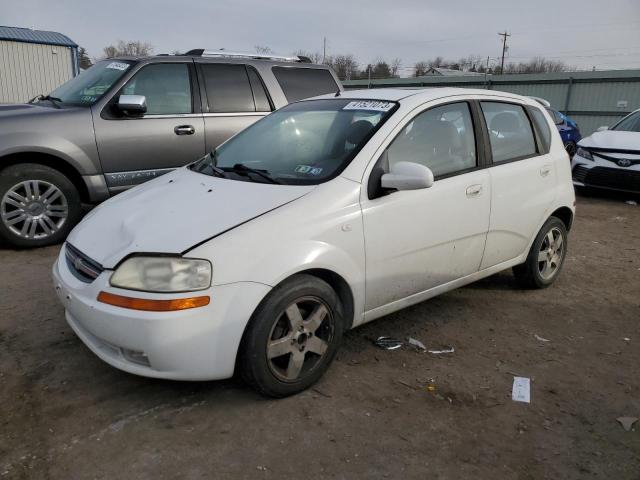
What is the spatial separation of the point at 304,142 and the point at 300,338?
1366 mm

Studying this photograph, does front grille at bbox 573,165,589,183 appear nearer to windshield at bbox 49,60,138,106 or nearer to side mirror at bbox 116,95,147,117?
side mirror at bbox 116,95,147,117

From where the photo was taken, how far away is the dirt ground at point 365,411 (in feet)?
7.76

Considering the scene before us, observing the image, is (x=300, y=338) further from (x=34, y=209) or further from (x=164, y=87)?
(x=164, y=87)

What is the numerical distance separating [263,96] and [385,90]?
2.76 metres

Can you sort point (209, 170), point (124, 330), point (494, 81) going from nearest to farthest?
point (124, 330), point (209, 170), point (494, 81)

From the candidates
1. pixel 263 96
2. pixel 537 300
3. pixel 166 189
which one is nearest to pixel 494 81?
pixel 263 96

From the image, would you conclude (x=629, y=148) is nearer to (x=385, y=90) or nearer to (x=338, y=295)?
(x=385, y=90)

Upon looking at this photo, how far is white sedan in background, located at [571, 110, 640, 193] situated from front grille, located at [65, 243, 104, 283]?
859 centimetres

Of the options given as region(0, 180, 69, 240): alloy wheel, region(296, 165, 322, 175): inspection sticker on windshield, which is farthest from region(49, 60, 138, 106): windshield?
region(296, 165, 322, 175): inspection sticker on windshield

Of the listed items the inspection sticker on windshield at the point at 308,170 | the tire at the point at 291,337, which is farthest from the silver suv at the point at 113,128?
the tire at the point at 291,337

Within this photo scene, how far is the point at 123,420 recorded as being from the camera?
2.64m

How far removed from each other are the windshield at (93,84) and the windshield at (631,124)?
8.47 m

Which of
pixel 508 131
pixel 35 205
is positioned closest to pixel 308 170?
pixel 508 131

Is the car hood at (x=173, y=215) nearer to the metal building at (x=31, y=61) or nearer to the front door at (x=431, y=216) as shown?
the front door at (x=431, y=216)
